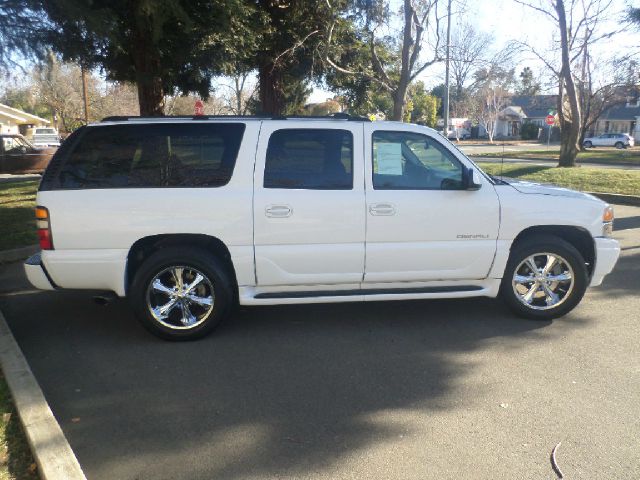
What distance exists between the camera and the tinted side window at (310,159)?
471 cm

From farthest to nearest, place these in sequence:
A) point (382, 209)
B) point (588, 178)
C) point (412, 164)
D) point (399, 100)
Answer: point (399, 100), point (588, 178), point (412, 164), point (382, 209)

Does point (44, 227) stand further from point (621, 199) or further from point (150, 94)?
point (621, 199)

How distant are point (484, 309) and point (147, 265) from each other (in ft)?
11.1

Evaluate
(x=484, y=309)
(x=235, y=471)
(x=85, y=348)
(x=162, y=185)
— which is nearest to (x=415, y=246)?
(x=484, y=309)

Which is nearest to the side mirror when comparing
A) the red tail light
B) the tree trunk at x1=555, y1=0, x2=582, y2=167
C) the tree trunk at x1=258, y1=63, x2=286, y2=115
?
the red tail light

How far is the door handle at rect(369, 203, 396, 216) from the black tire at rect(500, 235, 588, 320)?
1281 mm

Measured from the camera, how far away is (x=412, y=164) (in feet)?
16.3

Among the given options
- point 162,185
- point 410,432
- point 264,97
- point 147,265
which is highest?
point 264,97

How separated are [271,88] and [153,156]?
1343cm

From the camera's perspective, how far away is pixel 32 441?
Answer: 3.03 meters

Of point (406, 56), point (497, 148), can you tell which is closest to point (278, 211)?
point (406, 56)

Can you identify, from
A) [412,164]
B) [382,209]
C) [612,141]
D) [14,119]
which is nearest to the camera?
[382,209]

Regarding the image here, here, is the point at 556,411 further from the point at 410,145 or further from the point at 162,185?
the point at 162,185

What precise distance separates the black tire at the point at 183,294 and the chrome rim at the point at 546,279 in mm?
2796
